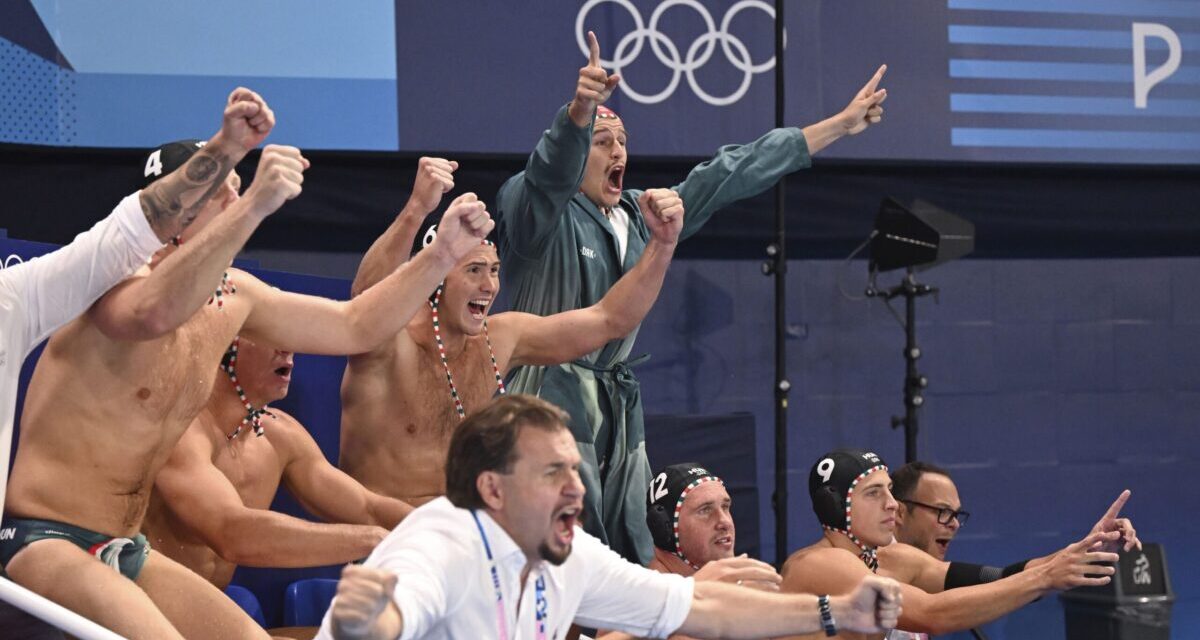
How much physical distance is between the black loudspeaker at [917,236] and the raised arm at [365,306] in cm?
419

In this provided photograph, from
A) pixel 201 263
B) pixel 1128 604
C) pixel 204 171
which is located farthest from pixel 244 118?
pixel 1128 604

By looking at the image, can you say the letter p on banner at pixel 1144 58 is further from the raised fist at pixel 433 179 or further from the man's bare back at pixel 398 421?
the raised fist at pixel 433 179

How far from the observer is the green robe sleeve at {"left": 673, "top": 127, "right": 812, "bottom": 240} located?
→ 16.7 feet

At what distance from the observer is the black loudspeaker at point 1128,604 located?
18.5ft

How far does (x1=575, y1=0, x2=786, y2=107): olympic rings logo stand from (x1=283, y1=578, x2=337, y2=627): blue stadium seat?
3675 mm

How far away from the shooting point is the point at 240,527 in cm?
354

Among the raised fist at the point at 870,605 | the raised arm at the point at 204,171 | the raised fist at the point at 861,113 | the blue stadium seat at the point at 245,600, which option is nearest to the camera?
the raised fist at the point at 870,605

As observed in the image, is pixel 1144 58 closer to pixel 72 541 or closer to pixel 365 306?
pixel 365 306

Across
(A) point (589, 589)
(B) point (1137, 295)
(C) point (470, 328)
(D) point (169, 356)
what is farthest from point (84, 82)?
Result: (B) point (1137, 295)

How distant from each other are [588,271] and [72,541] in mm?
2055

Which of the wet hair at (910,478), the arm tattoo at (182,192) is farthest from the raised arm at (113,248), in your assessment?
the wet hair at (910,478)

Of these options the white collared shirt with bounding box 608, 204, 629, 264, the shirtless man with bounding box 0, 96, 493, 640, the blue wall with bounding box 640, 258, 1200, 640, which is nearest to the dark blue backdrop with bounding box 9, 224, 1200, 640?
the blue wall with bounding box 640, 258, 1200, 640

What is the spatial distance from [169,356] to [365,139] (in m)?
3.97

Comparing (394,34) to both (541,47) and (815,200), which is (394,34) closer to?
(541,47)
